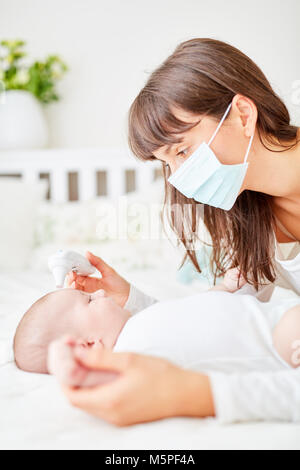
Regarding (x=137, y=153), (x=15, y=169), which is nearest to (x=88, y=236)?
(x=15, y=169)

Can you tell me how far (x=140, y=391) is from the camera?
661 mm

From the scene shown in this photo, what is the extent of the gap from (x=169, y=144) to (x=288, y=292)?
97 centimetres

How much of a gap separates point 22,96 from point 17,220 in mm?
780

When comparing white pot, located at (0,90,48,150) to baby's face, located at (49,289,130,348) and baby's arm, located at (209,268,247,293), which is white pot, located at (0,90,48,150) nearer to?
baby's arm, located at (209,268,247,293)

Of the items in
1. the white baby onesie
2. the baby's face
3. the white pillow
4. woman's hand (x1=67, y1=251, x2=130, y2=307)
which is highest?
the white baby onesie

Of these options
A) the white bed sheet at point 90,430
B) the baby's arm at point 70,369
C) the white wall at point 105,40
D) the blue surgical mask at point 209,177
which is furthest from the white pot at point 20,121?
the baby's arm at point 70,369

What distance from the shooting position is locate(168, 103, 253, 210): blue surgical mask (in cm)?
109

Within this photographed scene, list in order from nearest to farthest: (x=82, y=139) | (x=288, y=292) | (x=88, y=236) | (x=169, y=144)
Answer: (x=169, y=144) < (x=288, y=292) < (x=88, y=236) < (x=82, y=139)

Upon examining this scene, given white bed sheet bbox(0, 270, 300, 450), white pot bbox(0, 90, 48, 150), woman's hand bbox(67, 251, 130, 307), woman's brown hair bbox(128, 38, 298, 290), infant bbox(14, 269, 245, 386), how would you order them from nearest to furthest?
white bed sheet bbox(0, 270, 300, 450)
infant bbox(14, 269, 245, 386)
woman's brown hair bbox(128, 38, 298, 290)
woman's hand bbox(67, 251, 130, 307)
white pot bbox(0, 90, 48, 150)

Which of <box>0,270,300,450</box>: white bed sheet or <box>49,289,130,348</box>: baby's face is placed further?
<box>49,289,130,348</box>: baby's face

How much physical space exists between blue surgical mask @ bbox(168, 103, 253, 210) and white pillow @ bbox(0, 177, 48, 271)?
1329mm

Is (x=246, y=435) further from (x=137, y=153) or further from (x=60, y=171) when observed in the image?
(x=60, y=171)

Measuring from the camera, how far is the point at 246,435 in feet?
2.20

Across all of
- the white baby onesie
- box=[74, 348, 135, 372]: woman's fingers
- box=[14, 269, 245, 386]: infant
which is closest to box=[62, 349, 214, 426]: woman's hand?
box=[74, 348, 135, 372]: woman's fingers
